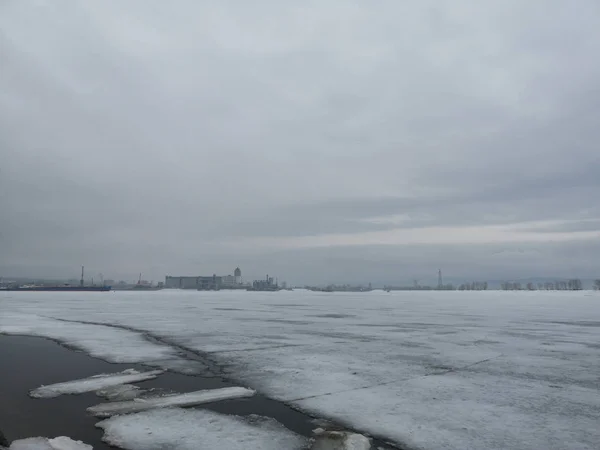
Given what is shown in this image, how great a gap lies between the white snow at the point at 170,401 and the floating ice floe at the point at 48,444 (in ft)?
3.76

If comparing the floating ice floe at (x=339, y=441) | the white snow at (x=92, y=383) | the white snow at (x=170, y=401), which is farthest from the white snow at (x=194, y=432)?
the white snow at (x=92, y=383)

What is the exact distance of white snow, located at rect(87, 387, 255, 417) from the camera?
6.50 meters

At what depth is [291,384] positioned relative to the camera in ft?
27.3

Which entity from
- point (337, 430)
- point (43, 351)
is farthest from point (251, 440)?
point (43, 351)

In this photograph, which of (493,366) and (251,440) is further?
(493,366)

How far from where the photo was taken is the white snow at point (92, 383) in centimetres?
754

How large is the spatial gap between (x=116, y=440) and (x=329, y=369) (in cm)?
529

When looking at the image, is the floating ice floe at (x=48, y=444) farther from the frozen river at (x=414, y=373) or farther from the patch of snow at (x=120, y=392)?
the frozen river at (x=414, y=373)

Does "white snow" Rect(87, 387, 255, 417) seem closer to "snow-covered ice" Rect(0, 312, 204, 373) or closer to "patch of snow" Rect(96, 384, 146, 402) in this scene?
"patch of snow" Rect(96, 384, 146, 402)

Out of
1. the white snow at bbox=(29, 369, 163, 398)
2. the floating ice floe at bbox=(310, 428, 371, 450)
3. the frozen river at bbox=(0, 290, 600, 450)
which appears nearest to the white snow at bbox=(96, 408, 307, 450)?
the floating ice floe at bbox=(310, 428, 371, 450)

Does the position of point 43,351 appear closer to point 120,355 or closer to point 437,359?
point 120,355

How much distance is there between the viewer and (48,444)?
196 inches

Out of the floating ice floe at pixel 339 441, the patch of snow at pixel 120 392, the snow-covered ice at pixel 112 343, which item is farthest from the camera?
the snow-covered ice at pixel 112 343

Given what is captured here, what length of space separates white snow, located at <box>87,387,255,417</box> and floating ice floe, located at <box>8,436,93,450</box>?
3.76 ft
